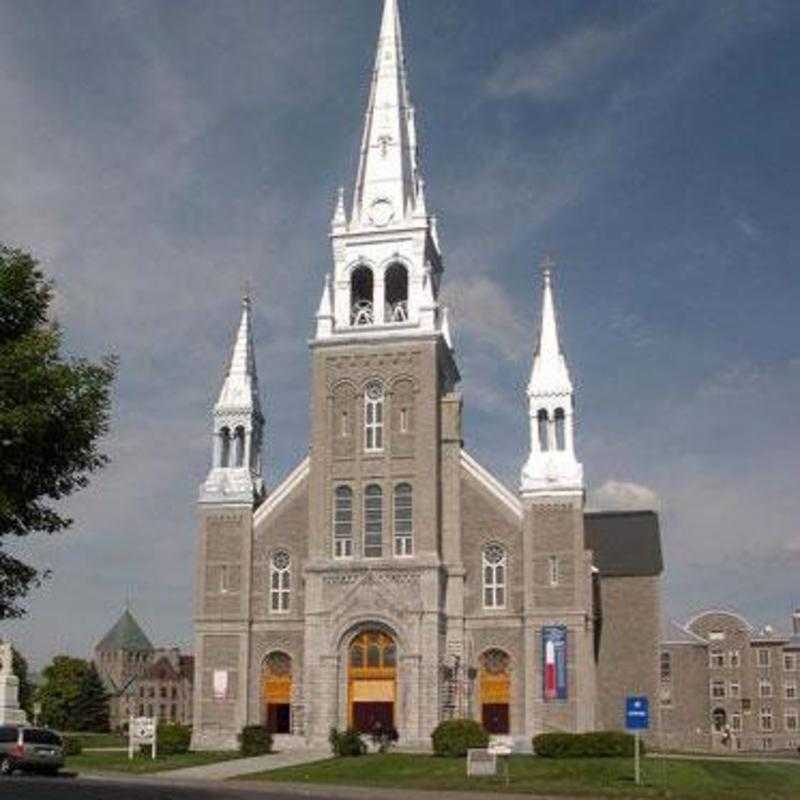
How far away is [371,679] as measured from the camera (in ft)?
179

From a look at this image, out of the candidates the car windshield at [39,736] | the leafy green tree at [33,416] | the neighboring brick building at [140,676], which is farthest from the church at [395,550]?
the neighboring brick building at [140,676]

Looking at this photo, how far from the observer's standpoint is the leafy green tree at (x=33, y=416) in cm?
1898

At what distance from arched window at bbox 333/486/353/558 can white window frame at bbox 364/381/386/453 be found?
91.7 inches

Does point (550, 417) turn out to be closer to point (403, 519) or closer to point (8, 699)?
point (403, 519)

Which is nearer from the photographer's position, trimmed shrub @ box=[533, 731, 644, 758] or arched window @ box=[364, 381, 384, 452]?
trimmed shrub @ box=[533, 731, 644, 758]

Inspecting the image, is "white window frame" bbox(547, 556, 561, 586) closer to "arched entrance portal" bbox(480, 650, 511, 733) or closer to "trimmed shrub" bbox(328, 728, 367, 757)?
"arched entrance portal" bbox(480, 650, 511, 733)

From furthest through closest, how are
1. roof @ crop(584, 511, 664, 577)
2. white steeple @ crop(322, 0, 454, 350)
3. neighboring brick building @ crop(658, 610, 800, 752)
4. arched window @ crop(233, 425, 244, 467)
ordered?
neighboring brick building @ crop(658, 610, 800, 752) < roof @ crop(584, 511, 664, 577) < arched window @ crop(233, 425, 244, 467) < white steeple @ crop(322, 0, 454, 350)

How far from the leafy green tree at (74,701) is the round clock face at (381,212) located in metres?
73.8

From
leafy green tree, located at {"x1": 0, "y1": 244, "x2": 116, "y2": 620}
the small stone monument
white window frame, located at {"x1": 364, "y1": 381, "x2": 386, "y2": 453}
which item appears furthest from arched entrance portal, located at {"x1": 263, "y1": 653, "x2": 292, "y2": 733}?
leafy green tree, located at {"x1": 0, "y1": 244, "x2": 116, "y2": 620}

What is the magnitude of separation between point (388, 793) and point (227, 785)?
520 cm

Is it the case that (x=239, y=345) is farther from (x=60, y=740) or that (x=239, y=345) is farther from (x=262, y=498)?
(x=60, y=740)

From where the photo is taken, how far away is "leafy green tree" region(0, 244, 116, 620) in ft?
62.3

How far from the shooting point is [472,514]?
187 feet

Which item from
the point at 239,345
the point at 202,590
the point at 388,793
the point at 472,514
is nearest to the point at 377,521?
the point at 472,514
